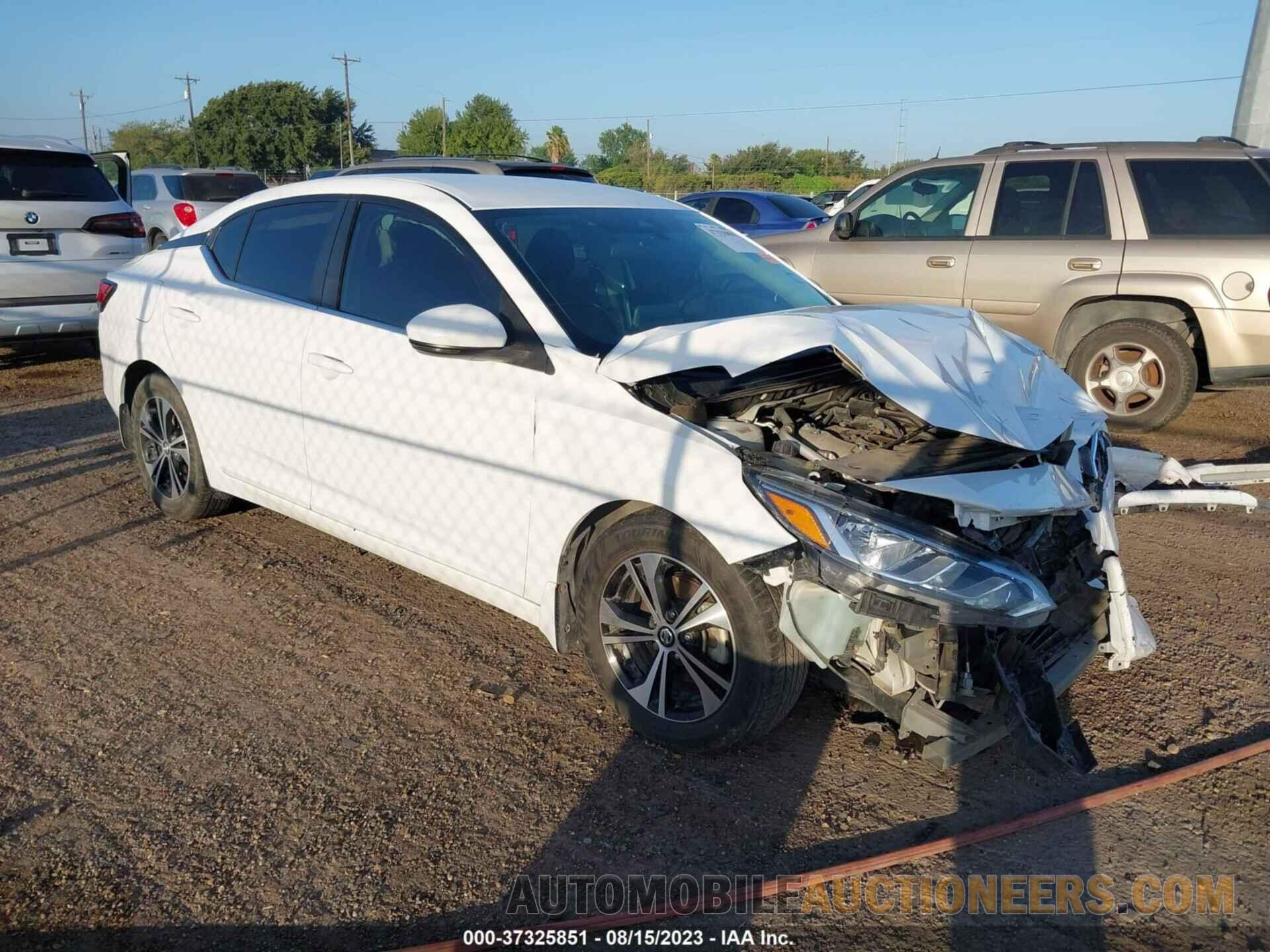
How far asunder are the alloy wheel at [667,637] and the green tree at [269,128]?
67.0 metres

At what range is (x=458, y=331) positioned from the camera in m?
3.48

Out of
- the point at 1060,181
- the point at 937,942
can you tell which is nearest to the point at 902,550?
the point at 937,942

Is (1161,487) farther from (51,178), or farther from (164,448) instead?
(51,178)

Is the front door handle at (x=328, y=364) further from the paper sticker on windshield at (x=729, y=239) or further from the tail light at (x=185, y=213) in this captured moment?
the tail light at (x=185, y=213)

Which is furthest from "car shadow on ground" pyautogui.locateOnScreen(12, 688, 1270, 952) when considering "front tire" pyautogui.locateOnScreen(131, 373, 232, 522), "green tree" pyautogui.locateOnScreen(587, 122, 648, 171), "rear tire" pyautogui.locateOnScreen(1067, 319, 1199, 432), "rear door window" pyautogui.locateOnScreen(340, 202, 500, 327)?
"green tree" pyautogui.locateOnScreen(587, 122, 648, 171)

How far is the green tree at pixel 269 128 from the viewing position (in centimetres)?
6494

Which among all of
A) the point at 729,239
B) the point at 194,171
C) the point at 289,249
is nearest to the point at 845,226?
the point at 729,239

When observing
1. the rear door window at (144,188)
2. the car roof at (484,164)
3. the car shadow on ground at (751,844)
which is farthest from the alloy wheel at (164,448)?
the rear door window at (144,188)

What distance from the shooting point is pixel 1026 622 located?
280 centimetres

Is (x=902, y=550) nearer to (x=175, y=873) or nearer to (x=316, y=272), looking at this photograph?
(x=175, y=873)

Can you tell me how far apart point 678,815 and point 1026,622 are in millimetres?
1156

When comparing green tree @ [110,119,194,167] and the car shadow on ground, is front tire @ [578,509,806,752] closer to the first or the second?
the car shadow on ground

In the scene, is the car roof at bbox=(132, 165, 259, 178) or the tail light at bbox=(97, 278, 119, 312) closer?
the tail light at bbox=(97, 278, 119, 312)

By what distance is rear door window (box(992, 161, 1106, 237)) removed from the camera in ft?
24.5
